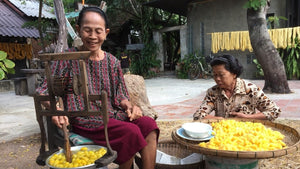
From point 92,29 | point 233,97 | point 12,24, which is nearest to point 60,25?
point 92,29

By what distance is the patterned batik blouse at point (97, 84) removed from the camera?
6.77 feet

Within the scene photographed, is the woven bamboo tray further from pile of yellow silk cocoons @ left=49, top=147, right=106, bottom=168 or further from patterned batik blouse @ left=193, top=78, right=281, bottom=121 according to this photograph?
pile of yellow silk cocoons @ left=49, top=147, right=106, bottom=168

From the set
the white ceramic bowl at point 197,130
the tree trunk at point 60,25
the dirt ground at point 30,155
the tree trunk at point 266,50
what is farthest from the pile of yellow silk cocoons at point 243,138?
the tree trunk at point 266,50

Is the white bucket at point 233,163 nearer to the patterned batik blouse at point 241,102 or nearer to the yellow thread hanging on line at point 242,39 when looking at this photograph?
the patterned batik blouse at point 241,102

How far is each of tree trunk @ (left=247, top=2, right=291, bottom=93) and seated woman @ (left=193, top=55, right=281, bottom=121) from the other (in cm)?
468

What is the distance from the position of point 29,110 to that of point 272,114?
604 centimetres

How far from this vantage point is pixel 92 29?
6.67 ft

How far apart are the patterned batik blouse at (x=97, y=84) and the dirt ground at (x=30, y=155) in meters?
1.44

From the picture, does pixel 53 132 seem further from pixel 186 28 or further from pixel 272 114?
pixel 186 28

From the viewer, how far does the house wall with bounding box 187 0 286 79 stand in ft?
36.8

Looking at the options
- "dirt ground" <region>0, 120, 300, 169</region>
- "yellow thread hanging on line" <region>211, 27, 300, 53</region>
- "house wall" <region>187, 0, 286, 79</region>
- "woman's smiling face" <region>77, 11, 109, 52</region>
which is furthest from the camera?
"house wall" <region>187, 0, 286, 79</region>

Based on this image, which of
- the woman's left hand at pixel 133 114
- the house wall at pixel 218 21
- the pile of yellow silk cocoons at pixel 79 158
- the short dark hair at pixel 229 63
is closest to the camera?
the pile of yellow silk cocoons at pixel 79 158

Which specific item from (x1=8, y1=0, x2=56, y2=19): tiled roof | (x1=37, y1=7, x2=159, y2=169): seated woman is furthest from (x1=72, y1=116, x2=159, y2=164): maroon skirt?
(x1=8, y1=0, x2=56, y2=19): tiled roof

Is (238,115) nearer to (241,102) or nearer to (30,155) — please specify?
(241,102)
